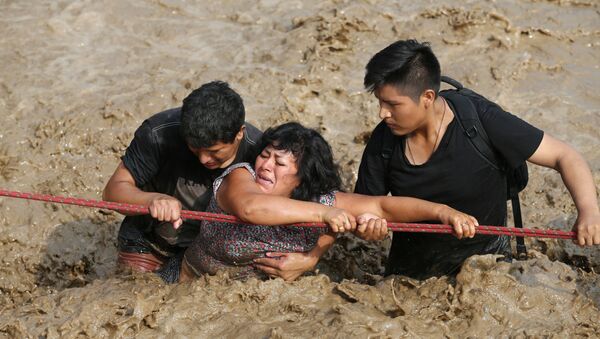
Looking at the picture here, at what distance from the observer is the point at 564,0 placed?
24.5ft

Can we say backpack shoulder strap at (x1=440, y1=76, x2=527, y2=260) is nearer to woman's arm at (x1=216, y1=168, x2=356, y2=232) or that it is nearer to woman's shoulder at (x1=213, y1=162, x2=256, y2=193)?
woman's arm at (x1=216, y1=168, x2=356, y2=232)

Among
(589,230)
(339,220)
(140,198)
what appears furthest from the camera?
(140,198)

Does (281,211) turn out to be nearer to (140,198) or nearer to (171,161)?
(140,198)

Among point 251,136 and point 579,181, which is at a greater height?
point 579,181

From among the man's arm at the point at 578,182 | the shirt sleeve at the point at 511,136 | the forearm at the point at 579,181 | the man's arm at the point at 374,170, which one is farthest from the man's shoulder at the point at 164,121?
the forearm at the point at 579,181

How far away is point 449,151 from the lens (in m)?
3.79

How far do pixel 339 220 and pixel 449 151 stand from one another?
606 mm

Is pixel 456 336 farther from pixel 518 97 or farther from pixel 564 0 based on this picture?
pixel 564 0

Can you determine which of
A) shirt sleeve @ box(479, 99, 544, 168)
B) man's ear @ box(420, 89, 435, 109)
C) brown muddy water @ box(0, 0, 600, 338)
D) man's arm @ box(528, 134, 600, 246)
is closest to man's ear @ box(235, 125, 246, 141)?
brown muddy water @ box(0, 0, 600, 338)

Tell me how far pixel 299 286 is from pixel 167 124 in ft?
3.51

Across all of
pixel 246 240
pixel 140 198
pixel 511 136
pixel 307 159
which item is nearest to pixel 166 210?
pixel 140 198

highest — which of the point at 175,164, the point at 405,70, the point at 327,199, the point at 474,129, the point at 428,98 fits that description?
the point at 405,70

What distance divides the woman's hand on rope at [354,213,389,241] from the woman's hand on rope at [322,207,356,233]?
34 mm

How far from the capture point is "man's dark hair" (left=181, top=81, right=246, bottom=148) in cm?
389
